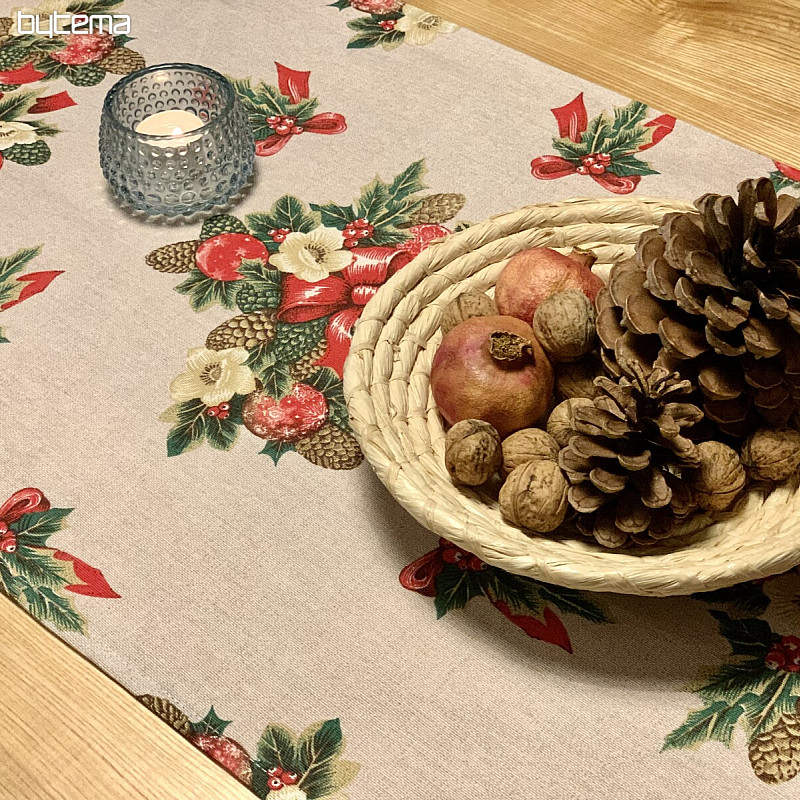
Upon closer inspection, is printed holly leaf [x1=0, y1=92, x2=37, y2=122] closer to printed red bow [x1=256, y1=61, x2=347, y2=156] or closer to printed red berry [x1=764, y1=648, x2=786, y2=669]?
printed red bow [x1=256, y1=61, x2=347, y2=156]

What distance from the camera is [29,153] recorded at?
36.8 inches

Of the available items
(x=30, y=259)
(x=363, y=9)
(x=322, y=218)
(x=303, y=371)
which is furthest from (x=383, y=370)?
(x=363, y=9)

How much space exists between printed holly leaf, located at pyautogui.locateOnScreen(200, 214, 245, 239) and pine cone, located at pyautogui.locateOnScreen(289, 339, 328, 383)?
0.16 meters

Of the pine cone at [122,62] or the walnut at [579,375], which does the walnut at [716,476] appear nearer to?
the walnut at [579,375]

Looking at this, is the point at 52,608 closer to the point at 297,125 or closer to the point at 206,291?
the point at 206,291

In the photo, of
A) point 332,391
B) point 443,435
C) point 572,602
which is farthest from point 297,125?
point 572,602

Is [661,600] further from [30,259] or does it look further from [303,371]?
[30,259]

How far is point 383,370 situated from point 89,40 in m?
0.66

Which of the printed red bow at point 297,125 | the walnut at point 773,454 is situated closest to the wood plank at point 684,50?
the printed red bow at point 297,125

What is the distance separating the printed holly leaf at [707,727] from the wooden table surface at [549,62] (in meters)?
0.25

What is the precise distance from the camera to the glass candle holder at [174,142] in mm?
823

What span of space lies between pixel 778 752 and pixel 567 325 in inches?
10.9

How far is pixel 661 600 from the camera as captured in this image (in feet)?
2.00

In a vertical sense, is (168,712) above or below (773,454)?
below
